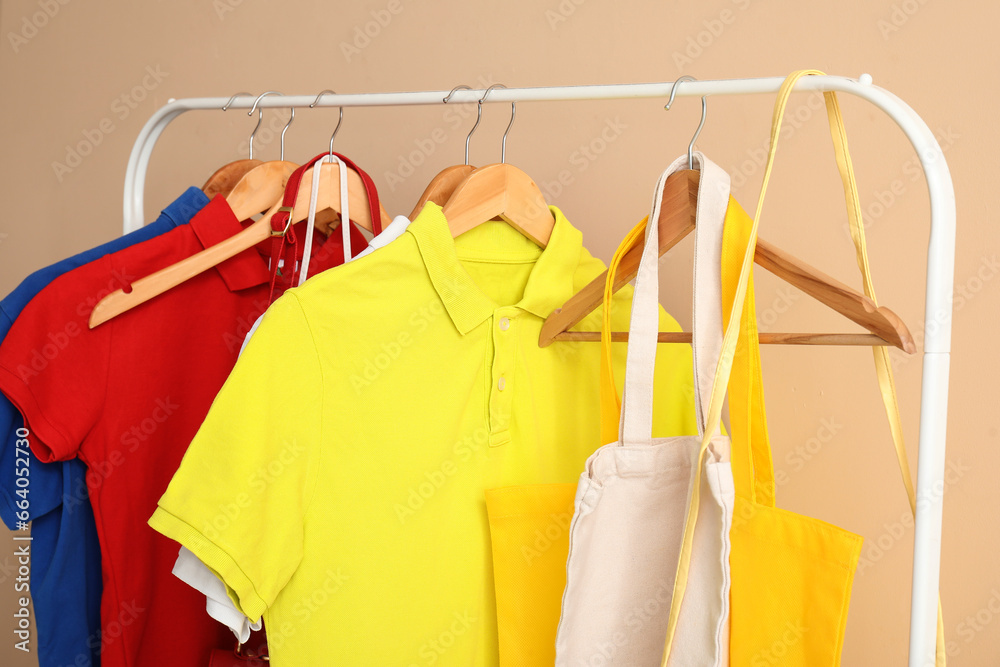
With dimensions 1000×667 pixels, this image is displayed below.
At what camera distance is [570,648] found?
2.56 ft

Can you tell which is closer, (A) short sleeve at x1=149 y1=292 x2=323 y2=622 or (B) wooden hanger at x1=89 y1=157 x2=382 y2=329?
(A) short sleeve at x1=149 y1=292 x2=323 y2=622

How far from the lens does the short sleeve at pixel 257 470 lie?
0.81 metres

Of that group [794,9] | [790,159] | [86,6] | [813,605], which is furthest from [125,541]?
[86,6]

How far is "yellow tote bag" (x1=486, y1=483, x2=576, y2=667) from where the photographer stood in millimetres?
886
